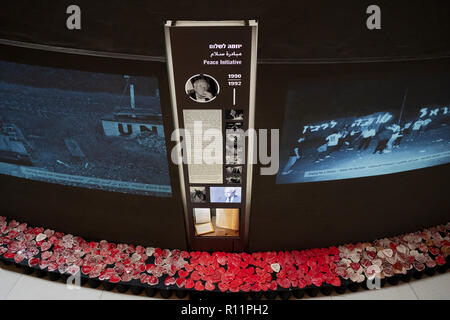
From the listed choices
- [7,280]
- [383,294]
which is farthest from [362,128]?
[7,280]

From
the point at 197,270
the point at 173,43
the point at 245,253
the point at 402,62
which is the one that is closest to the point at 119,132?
the point at 173,43

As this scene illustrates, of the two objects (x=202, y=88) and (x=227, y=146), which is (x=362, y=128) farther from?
(x=202, y=88)

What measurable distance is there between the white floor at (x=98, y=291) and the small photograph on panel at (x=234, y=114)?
2102mm

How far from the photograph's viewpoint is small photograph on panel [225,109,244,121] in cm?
262

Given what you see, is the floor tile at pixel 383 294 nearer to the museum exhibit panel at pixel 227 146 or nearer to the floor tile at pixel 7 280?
the museum exhibit panel at pixel 227 146

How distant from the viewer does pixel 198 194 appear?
3.15 meters

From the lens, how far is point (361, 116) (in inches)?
110

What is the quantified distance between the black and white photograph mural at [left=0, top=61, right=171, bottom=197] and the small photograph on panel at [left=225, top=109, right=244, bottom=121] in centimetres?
57

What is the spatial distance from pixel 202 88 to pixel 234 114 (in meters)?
0.34

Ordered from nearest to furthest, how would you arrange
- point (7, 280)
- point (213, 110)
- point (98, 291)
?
point (213, 110), point (98, 291), point (7, 280)

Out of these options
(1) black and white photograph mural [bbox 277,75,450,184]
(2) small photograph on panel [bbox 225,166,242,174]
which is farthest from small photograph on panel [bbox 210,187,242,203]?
(1) black and white photograph mural [bbox 277,75,450,184]

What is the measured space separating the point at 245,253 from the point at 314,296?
861 mm

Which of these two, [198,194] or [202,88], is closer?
[202,88]

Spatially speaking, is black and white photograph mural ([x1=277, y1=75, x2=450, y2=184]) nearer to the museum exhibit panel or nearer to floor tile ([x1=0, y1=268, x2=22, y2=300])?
the museum exhibit panel
